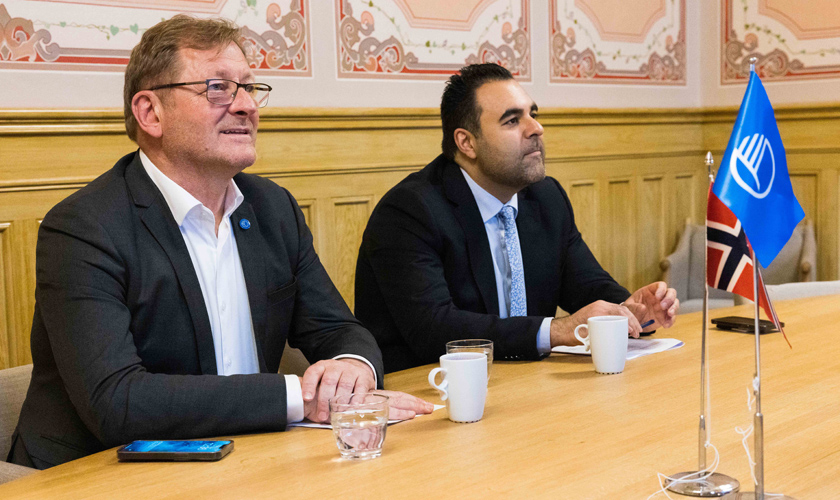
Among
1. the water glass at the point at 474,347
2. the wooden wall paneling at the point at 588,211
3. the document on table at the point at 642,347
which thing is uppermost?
the wooden wall paneling at the point at 588,211

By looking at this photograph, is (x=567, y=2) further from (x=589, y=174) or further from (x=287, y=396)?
(x=287, y=396)

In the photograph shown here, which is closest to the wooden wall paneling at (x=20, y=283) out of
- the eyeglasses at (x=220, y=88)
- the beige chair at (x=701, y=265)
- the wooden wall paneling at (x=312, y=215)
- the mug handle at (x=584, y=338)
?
the wooden wall paneling at (x=312, y=215)

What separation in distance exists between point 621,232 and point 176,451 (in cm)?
380

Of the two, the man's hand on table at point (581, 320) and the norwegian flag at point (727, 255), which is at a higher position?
the norwegian flag at point (727, 255)

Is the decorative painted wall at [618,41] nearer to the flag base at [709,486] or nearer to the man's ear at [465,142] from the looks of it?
the man's ear at [465,142]

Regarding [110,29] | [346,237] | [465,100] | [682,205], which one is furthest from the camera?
[682,205]

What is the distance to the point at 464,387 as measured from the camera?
1.46 metres

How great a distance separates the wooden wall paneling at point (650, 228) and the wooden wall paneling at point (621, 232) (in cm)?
6

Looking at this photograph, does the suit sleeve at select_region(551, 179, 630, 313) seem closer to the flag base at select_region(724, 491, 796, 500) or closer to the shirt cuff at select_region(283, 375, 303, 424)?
the shirt cuff at select_region(283, 375, 303, 424)

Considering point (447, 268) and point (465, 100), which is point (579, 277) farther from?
point (465, 100)

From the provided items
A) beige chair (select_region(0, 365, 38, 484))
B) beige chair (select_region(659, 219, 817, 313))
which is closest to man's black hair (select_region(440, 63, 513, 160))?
beige chair (select_region(0, 365, 38, 484))

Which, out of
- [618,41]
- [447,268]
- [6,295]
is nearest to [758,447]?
[447,268]

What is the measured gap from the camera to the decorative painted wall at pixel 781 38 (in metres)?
4.60

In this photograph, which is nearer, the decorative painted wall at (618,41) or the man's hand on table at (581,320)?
the man's hand on table at (581,320)
